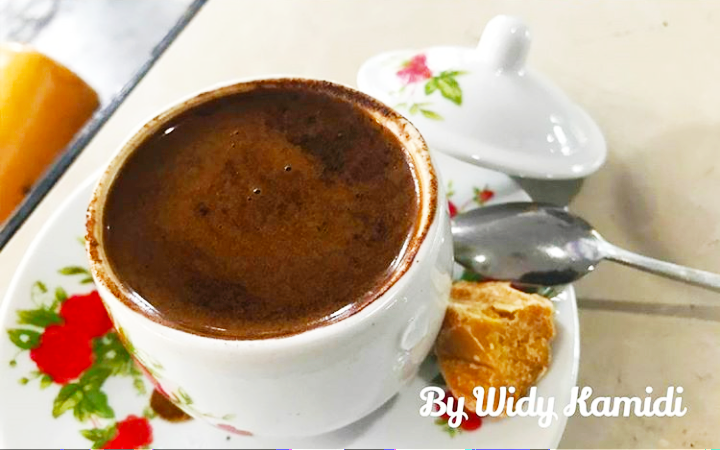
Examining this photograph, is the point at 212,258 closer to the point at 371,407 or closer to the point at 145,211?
the point at 145,211

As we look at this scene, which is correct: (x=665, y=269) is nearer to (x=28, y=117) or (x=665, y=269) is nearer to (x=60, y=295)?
(x=60, y=295)

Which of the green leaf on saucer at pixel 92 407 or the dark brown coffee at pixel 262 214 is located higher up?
the dark brown coffee at pixel 262 214

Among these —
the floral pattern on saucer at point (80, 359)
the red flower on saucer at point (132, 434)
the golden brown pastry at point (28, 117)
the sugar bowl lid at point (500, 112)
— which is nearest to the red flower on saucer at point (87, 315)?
the floral pattern on saucer at point (80, 359)

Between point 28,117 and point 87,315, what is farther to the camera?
point 28,117

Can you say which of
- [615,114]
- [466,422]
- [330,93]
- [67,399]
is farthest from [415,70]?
[67,399]

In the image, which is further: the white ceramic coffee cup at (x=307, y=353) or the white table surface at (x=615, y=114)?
the white table surface at (x=615, y=114)

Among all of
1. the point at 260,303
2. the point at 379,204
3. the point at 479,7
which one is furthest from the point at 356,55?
the point at 260,303

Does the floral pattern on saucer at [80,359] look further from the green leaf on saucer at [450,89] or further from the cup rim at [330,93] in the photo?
the green leaf on saucer at [450,89]
